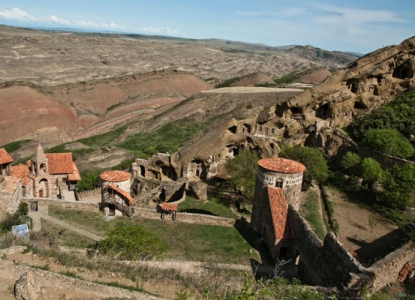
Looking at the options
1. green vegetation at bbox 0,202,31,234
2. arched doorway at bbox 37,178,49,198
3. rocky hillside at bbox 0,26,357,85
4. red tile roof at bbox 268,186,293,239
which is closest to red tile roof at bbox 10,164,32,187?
arched doorway at bbox 37,178,49,198

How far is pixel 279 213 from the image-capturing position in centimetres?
1919

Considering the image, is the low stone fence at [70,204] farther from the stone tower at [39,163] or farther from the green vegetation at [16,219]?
the stone tower at [39,163]

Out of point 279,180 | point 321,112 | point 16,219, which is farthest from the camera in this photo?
point 321,112

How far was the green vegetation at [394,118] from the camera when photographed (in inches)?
1220

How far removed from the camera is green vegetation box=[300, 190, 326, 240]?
69.9 ft

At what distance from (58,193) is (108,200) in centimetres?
917

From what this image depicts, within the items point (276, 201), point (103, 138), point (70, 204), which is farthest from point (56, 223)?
point (103, 138)

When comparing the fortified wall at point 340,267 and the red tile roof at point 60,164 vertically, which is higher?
the fortified wall at point 340,267

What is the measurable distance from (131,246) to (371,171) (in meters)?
17.5

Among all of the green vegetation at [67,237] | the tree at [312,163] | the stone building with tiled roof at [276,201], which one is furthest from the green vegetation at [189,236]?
the tree at [312,163]

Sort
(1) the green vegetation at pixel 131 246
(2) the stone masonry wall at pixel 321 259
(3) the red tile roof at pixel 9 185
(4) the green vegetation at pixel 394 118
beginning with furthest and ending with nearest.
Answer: (4) the green vegetation at pixel 394 118
(3) the red tile roof at pixel 9 185
(1) the green vegetation at pixel 131 246
(2) the stone masonry wall at pixel 321 259

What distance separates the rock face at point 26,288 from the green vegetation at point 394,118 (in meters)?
28.3

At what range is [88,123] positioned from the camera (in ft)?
228

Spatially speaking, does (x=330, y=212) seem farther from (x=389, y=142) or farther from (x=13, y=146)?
(x=13, y=146)
